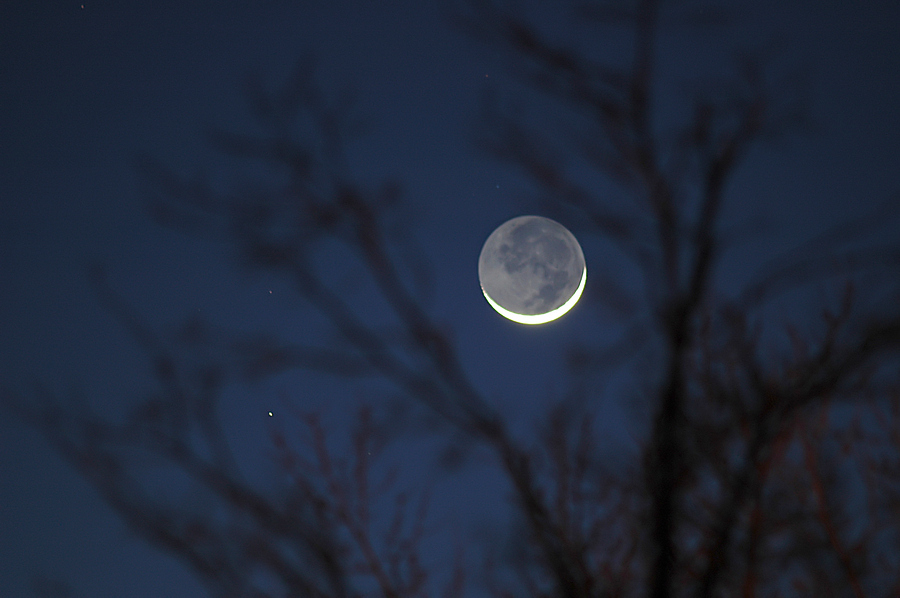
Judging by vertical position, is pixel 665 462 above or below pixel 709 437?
below

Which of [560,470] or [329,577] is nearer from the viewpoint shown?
[329,577]

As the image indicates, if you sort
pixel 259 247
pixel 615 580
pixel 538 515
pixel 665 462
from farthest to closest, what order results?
1. pixel 615 580
2. pixel 259 247
3. pixel 538 515
4. pixel 665 462

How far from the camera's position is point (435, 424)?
3848 millimetres

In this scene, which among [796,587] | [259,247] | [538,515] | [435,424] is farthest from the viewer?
[796,587]

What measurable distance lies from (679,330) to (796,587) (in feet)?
13.3

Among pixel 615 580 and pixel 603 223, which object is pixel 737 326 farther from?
pixel 615 580

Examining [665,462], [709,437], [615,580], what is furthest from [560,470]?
[665,462]

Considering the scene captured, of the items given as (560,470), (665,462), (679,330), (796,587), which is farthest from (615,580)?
(679,330)

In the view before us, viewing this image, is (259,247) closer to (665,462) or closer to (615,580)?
(665,462)

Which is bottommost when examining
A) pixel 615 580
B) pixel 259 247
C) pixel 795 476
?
pixel 615 580

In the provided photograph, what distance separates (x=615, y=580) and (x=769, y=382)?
9.24ft

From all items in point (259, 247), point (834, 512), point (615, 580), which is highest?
point (259, 247)

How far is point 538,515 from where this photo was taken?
3598mm

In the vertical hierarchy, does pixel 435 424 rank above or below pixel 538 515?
above
